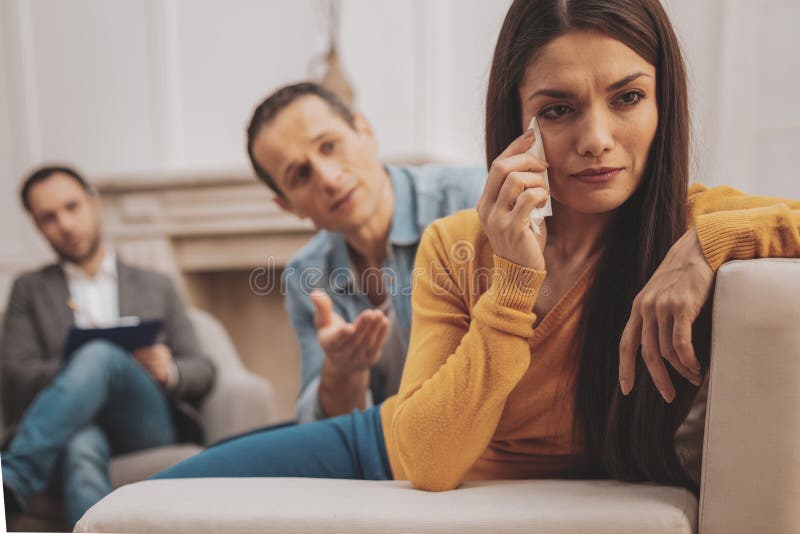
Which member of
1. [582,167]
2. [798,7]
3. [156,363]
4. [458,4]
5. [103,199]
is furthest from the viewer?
[103,199]

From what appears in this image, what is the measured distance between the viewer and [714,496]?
0.54m

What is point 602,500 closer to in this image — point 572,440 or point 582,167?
point 572,440

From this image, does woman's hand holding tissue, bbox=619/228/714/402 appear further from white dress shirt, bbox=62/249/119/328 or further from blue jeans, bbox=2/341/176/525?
white dress shirt, bbox=62/249/119/328

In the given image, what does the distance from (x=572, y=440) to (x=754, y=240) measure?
247 mm

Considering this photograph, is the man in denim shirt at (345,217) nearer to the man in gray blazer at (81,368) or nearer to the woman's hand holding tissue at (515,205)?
the woman's hand holding tissue at (515,205)

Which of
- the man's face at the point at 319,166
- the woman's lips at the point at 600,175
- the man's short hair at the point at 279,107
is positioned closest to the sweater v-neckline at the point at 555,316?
the woman's lips at the point at 600,175

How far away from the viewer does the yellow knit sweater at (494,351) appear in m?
0.58

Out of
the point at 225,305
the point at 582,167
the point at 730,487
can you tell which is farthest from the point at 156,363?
the point at 730,487

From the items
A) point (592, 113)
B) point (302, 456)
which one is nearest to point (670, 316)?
point (592, 113)

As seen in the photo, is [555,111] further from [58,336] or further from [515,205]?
[58,336]

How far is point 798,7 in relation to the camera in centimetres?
86

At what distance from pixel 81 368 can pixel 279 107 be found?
63cm

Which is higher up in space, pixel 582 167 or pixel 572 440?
pixel 582 167

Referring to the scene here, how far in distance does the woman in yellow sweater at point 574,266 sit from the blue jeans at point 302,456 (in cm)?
12
